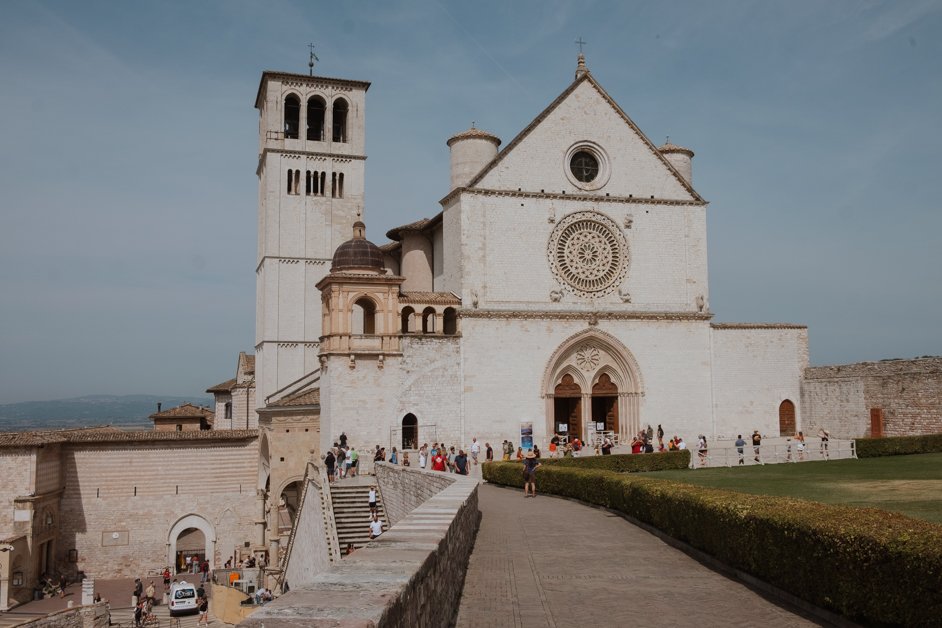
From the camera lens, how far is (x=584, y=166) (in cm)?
4053

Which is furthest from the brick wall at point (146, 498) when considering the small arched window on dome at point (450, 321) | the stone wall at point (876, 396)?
the stone wall at point (876, 396)

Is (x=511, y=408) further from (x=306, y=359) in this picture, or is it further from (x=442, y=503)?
(x=442, y=503)

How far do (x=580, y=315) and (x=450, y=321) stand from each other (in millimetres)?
6164

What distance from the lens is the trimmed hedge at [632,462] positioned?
2923 cm

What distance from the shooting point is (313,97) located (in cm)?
5322

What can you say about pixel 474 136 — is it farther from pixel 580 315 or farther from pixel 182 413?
pixel 182 413

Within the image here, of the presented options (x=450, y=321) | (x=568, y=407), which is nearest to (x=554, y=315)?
(x=568, y=407)

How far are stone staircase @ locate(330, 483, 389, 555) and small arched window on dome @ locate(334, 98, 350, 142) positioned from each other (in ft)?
95.9

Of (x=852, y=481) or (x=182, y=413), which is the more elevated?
(x=182, y=413)

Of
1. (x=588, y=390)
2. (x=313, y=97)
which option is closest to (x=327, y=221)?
(x=313, y=97)

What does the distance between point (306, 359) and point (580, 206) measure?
2026 cm

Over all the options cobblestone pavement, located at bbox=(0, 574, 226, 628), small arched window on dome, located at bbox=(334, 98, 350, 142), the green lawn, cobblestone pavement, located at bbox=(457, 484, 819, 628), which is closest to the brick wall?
cobblestone pavement, located at bbox=(0, 574, 226, 628)

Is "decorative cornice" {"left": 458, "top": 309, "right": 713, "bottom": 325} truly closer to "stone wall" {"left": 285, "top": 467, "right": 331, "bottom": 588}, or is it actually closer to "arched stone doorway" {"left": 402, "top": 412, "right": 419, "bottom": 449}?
"arched stone doorway" {"left": 402, "top": 412, "right": 419, "bottom": 449}

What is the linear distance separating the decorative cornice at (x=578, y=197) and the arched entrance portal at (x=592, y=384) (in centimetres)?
633
